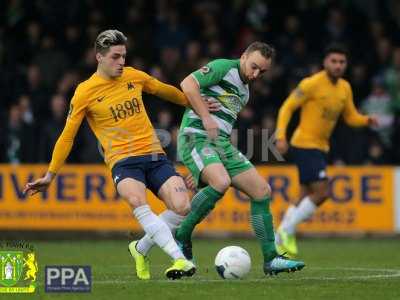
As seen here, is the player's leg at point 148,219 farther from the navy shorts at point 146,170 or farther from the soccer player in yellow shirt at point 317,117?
the soccer player in yellow shirt at point 317,117

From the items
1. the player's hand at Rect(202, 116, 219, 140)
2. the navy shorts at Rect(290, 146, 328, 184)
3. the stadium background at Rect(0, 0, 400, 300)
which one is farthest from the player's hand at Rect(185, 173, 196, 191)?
the stadium background at Rect(0, 0, 400, 300)

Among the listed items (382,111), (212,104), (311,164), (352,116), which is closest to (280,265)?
(212,104)

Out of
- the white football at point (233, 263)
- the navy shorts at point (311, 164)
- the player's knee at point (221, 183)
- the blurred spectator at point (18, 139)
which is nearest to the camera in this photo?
the white football at point (233, 263)

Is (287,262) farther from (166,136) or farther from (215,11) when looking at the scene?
(215,11)

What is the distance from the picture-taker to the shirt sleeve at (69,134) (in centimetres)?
1020

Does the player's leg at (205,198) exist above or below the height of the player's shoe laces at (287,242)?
above

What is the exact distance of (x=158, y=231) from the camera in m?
10.0

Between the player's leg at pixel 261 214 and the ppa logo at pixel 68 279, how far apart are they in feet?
6.95

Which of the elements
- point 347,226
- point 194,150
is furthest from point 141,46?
point 194,150

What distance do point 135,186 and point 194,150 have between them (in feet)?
3.32

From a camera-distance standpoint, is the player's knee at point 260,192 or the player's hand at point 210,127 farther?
the player's knee at point 260,192

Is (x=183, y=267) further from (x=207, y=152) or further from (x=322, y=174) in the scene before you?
(x=322, y=174)

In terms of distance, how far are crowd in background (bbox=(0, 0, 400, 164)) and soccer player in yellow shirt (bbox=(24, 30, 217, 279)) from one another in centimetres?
795

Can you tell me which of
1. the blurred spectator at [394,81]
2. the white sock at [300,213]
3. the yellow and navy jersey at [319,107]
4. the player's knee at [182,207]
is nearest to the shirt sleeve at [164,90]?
the player's knee at [182,207]
